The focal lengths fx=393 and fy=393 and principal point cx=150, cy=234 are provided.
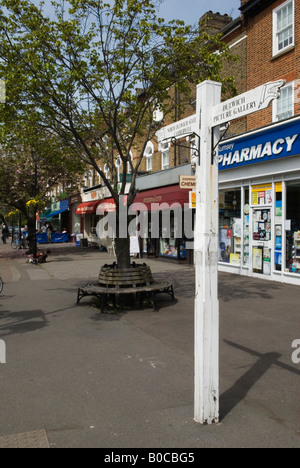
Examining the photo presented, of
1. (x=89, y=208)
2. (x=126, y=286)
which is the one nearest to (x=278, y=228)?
(x=126, y=286)

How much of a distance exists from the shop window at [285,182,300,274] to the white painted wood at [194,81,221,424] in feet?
26.2

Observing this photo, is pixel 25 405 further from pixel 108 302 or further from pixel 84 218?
pixel 84 218

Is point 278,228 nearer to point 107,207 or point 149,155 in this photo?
point 149,155

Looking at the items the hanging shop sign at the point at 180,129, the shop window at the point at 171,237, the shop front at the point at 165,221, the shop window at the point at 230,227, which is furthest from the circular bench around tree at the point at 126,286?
the shop window at the point at 171,237

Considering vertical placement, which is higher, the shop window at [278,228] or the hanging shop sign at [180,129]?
the hanging shop sign at [180,129]

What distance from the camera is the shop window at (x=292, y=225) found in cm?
1077

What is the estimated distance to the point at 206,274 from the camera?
11.4 ft

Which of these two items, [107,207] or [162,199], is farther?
[107,207]

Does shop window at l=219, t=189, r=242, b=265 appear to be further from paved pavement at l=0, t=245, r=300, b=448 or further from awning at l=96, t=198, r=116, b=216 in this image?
awning at l=96, t=198, r=116, b=216

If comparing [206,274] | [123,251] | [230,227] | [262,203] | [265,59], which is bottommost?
[123,251]

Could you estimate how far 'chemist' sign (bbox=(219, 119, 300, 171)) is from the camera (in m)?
10.3

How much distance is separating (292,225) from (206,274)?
818cm

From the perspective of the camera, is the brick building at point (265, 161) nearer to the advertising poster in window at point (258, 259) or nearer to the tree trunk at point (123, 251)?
the advertising poster in window at point (258, 259)

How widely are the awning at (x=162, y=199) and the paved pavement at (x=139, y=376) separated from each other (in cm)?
673
